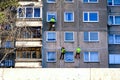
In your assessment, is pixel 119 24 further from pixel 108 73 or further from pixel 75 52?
pixel 108 73

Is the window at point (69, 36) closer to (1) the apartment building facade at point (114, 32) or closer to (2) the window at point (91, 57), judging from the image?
(2) the window at point (91, 57)

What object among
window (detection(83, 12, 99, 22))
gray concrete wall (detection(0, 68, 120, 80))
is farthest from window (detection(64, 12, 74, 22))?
gray concrete wall (detection(0, 68, 120, 80))

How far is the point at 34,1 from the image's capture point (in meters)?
46.8

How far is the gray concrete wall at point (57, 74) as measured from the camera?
27.6 metres

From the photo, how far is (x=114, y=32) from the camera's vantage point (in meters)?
48.9

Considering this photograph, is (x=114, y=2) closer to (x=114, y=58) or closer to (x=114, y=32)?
(x=114, y=32)

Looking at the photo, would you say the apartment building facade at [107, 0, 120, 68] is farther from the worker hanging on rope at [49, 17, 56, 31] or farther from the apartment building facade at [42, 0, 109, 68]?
the worker hanging on rope at [49, 17, 56, 31]

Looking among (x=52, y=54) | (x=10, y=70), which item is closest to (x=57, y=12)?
(x=52, y=54)

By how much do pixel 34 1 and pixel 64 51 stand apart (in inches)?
287

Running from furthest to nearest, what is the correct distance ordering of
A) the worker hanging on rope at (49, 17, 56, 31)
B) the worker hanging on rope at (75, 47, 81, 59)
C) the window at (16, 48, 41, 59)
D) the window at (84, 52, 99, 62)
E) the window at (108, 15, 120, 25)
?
the window at (108, 15, 120, 25)
the worker hanging on rope at (49, 17, 56, 31)
the window at (84, 52, 99, 62)
the worker hanging on rope at (75, 47, 81, 59)
the window at (16, 48, 41, 59)

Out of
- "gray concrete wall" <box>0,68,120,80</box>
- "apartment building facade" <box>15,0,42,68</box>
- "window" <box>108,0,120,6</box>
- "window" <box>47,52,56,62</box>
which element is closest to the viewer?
"gray concrete wall" <box>0,68,120,80</box>

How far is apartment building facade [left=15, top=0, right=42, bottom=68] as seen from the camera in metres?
45.4

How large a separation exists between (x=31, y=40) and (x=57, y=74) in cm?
1838

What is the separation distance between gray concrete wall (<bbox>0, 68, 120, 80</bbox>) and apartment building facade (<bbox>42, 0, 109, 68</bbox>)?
62.2 feet
